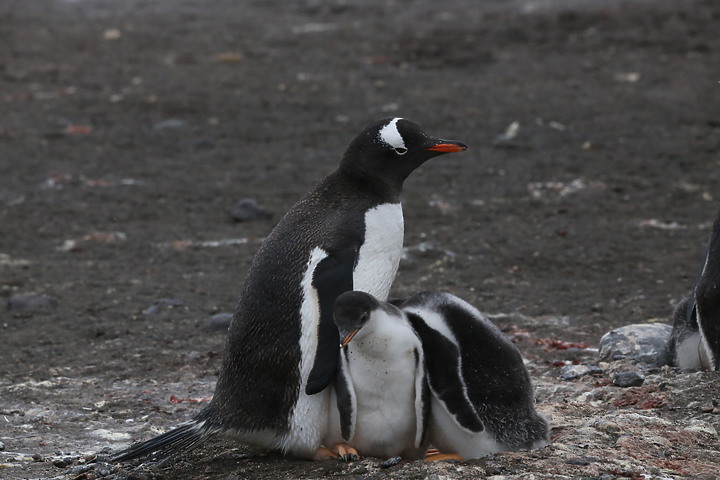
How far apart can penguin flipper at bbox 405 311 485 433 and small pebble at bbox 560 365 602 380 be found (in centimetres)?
161

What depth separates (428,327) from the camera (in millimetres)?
4547

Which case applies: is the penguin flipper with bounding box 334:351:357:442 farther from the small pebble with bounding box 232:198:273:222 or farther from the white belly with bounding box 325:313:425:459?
the small pebble with bounding box 232:198:273:222

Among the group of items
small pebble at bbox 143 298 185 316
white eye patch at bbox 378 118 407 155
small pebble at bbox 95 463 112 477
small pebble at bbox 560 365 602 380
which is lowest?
small pebble at bbox 143 298 185 316

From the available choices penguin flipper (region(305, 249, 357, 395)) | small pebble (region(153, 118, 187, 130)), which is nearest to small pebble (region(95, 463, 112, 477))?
penguin flipper (region(305, 249, 357, 395))

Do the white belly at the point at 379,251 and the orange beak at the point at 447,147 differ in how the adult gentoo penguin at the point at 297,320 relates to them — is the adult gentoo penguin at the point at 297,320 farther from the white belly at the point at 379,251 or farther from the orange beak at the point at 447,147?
the orange beak at the point at 447,147

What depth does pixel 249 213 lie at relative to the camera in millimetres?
9836

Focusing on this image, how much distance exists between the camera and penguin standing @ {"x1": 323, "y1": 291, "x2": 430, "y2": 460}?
4406 millimetres

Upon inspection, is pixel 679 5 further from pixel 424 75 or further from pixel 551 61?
pixel 424 75

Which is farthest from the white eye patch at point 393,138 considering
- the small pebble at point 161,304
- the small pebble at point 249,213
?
the small pebble at point 249,213

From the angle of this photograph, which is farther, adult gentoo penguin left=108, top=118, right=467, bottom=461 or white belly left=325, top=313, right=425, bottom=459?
adult gentoo penguin left=108, top=118, right=467, bottom=461

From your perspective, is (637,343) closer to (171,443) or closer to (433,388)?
(433,388)

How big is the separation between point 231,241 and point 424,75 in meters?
5.37

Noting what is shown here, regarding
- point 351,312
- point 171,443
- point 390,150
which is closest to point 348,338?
point 351,312

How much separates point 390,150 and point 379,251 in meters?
0.51
